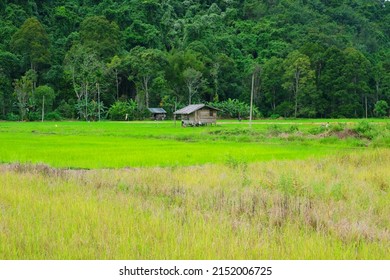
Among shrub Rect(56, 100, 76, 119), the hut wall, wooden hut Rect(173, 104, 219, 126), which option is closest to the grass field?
wooden hut Rect(173, 104, 219, 126)

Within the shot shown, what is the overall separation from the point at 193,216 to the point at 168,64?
6771cm

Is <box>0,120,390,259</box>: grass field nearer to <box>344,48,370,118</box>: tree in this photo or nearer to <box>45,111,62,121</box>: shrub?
<box>45,111,62,121</box>: shrub

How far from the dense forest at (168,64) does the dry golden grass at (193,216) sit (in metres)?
54.6

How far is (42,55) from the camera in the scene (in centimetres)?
7056

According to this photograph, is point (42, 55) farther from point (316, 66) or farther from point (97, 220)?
point (97, 220)

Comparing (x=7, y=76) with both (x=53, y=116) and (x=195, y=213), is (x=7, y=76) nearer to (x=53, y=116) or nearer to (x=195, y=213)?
(x=53, y=116)

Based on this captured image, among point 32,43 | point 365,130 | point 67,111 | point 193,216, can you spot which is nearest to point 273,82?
point 67,111

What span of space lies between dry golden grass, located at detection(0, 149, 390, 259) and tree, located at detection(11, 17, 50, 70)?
64336 mm

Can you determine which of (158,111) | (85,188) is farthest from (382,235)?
(158,111)

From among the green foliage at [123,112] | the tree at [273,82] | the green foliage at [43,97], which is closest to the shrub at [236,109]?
the tree at [273,82]

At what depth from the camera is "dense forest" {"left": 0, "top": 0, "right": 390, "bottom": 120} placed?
6625 centimetres

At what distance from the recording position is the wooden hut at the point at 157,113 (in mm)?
65938

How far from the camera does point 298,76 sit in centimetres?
6781

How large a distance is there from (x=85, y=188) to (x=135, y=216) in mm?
3165
